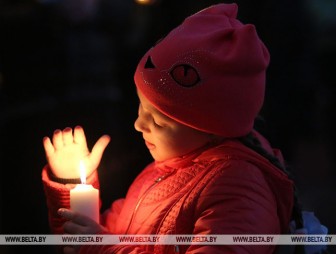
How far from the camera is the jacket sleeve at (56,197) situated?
169 centimetres

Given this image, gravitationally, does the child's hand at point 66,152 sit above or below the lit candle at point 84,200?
above

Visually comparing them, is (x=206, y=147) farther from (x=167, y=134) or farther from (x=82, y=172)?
(x=82, y=172)

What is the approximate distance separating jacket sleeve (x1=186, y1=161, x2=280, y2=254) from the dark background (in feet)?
2.89

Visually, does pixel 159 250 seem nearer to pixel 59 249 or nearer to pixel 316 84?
pixel 59 249

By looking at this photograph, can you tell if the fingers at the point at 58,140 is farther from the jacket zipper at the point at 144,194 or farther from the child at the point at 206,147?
the jacket zipper at the point at 144,194

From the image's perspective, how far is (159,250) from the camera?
1.52 meters

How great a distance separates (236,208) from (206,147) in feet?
0.79

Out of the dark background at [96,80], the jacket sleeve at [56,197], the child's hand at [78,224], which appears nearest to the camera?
the child's hand at [78,224]

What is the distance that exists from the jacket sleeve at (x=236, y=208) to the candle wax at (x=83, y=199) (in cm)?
29

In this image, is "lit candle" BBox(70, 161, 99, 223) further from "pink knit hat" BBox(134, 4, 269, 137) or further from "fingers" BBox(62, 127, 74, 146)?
"pink knit hat" BBox(134, 4, 269, 137)

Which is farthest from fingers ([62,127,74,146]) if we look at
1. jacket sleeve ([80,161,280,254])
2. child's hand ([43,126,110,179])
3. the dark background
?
the dark background

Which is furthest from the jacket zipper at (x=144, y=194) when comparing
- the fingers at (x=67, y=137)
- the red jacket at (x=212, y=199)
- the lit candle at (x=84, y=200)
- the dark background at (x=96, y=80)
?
the dark background at (x=96, y=80)

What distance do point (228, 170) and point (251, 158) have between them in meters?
0.08

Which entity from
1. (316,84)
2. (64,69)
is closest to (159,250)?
(64,69)
